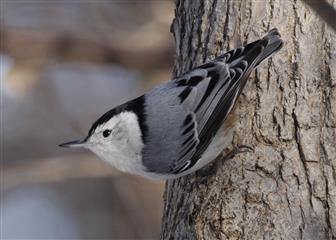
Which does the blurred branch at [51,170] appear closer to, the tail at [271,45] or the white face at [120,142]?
the white face at [120,142]

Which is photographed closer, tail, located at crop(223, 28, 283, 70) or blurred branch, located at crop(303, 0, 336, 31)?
blurred branch, located at crop(303, 0, 336, 31)

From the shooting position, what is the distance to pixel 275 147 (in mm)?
2426

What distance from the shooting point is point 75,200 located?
5254 mm

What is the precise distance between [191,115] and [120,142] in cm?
34

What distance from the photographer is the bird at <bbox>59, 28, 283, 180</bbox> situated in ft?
7.89

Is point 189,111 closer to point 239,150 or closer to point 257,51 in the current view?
point 239,150

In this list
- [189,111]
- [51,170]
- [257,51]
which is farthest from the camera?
[51,170]

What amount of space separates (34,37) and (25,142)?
1199mm

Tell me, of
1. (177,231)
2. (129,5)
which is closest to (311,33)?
(177,231)

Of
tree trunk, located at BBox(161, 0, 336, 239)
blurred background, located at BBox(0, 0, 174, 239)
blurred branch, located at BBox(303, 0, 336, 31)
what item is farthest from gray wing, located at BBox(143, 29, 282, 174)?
blurred background, located at BBox(0, 0, 174, 239)

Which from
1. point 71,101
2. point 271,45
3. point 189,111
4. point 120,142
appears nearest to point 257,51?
point 271,45

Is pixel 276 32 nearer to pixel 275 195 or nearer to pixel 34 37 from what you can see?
pixel 275 195

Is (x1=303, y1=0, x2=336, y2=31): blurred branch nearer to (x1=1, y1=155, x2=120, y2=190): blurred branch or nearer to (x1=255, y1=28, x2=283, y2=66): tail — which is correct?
(x1=255, y1=28, x2=283, y2=66): tail

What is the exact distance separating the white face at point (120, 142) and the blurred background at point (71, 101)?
1565 mm
